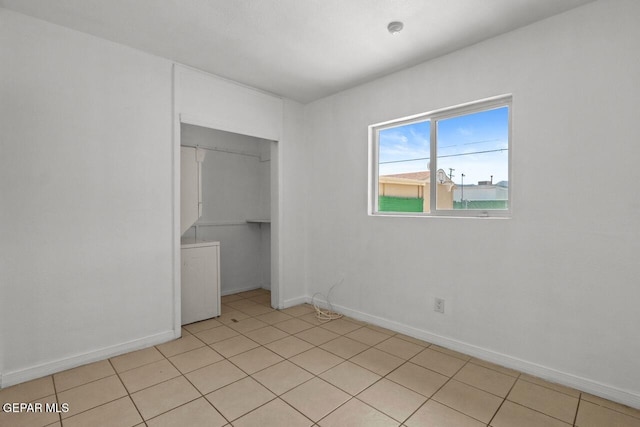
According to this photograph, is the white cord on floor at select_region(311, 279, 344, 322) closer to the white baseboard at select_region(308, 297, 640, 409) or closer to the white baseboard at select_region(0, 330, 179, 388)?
the white baseboard at select_region(308, 297, 640, 409)

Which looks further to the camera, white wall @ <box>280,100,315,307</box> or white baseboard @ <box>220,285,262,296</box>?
white baseboard @ <box>220,285,262,296</box>

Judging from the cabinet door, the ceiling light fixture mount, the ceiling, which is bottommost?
the cabinet door

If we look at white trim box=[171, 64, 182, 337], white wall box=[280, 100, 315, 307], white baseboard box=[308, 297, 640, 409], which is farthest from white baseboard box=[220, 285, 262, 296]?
white baseboard box=[308, 297, 640, 409]

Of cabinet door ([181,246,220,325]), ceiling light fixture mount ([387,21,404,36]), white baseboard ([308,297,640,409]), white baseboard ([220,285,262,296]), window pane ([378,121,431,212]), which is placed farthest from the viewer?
white baseboard ([220,285,262,296])

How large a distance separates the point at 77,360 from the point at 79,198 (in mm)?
1212

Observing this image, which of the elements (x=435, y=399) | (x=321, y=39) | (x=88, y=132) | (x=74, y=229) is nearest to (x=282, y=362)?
(x=435, y=399)

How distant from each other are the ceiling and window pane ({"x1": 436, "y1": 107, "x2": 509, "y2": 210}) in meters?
0.63

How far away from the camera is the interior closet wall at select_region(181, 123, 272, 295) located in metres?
4.27

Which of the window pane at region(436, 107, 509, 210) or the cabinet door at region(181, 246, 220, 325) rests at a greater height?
the window pane at region(436, 107, 509, 210)

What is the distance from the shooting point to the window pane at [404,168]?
9.89 feet

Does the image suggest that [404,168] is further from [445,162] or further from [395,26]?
[395,26]

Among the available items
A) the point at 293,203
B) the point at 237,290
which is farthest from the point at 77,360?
the point at 293,203

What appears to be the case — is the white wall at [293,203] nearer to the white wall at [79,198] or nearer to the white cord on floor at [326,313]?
the white cord on floor at [326,313]

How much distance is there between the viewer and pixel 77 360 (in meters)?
2.36
